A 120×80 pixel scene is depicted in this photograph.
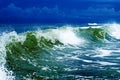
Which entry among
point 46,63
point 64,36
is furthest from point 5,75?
point 64,36

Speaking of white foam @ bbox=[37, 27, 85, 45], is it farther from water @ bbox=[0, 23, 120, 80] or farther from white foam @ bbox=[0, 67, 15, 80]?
white foam @ bbox=[0, 67, 15, 80]

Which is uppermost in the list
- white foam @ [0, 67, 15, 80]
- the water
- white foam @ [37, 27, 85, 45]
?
white foam @ [37, 27, 85, 45]

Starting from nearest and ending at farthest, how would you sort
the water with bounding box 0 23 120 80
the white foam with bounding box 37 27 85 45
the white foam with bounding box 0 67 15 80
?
the white foam with bounding box 0 67 15 80 < the water with bounding box 0 23 120 80 < the white foam with bounding box 37 27 85 45

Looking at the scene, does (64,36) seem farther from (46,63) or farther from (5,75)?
(5,75)

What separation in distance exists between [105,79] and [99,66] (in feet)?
8.43

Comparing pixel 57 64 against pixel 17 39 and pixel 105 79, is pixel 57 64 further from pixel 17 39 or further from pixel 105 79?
pixel 17 39

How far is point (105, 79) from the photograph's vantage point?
41.8 ft

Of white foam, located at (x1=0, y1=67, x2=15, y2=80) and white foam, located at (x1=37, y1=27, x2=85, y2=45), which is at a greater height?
white foam, located at (x1=37, y1=27, x2=85, y2=45)

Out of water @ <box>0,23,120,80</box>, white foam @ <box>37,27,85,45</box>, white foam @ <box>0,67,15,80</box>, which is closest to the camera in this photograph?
white foam @ <box>0,67,15,80</box>

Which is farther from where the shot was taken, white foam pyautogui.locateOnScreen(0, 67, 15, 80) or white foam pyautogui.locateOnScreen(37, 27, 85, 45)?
white foam pyautogui.locateOnScreen(37, 27, 85, 45)

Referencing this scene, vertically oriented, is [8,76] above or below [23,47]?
below

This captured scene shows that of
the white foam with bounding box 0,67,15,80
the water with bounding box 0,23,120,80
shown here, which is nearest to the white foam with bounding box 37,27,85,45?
the water with bounding box 0,23,120,80

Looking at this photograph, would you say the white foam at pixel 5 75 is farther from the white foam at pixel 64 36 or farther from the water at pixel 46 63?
the white foam at pixel 64 36

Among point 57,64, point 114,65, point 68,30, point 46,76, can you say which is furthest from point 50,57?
point 68,30
